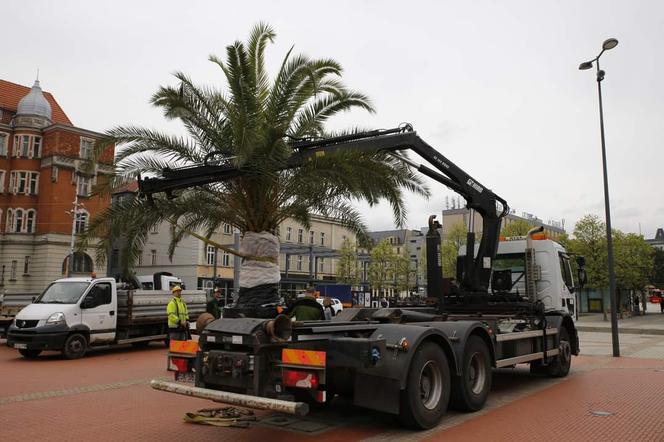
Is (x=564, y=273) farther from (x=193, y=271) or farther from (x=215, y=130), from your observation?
(x=193, y=271)

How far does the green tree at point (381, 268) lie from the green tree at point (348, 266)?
1631mm

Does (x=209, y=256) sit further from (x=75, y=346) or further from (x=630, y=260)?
(x=75, y=346)

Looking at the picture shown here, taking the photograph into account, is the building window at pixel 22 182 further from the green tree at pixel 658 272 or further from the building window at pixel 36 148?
the green tree at pixel 658 272

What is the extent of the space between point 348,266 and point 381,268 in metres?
3.30

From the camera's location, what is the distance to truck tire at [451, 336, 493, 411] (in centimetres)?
775

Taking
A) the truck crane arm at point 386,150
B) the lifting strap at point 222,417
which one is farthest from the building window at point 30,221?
the lifting strap at point 222,417

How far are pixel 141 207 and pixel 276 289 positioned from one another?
3162 mm

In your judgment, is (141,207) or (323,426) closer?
(323,426)

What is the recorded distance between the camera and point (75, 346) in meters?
14.7

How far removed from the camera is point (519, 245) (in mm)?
11938

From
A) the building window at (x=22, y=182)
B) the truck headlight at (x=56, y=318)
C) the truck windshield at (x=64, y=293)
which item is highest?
the building window at (x=22, y=182)

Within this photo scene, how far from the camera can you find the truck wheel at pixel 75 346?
14.4 m

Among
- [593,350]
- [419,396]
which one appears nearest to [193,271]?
[593,350]

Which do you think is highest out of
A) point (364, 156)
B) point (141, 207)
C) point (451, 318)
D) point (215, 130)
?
point (215, 130)
